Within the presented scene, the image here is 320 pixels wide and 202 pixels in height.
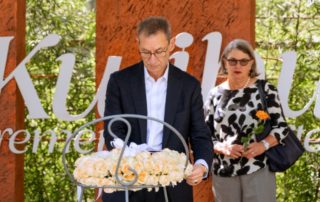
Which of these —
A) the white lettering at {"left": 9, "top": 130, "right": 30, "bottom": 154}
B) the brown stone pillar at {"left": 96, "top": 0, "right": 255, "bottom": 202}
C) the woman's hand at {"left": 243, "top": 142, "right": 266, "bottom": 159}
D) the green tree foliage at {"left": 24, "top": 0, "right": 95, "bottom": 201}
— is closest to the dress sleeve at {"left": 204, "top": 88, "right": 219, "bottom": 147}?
the woman's hand at {"left": 243, "top": 142, "right": 266, "bottom": 159}

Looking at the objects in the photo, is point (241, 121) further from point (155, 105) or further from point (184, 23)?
point (155, 105)

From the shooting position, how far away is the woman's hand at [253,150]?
5070mm

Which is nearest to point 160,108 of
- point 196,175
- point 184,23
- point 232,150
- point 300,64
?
point 196,175

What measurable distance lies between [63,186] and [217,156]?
2.30 metres

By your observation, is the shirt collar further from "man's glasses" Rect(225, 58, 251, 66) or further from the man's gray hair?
"man's glasses" Rect(225, 58, 251, 66)

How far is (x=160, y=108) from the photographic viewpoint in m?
3.80

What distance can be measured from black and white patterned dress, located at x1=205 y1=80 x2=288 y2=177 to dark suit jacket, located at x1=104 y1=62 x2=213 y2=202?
1.28 meters

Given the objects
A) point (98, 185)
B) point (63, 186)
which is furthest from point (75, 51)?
point (98, 185)

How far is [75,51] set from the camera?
7.15 m

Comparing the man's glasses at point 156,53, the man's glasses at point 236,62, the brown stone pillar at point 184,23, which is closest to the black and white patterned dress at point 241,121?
the man's glasses at point 236,62

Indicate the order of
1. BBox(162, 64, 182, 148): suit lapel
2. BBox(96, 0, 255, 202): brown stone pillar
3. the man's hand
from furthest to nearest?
BBox(96, 0, 255, 202): brown stone pillar, BBox(162, 64, 182, 148): suit lapel, the man's hand

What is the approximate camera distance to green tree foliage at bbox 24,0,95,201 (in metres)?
7.02

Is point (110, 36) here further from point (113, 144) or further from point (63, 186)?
point (113, 144)

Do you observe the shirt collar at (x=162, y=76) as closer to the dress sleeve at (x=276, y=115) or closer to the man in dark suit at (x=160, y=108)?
the man in dark suit at (x=160, y=108)
